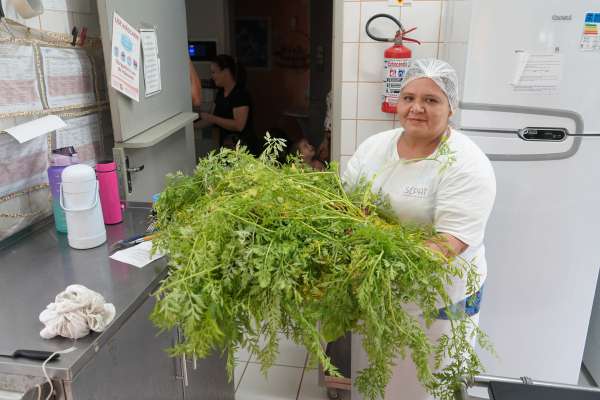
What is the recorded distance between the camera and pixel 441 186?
4.36ft

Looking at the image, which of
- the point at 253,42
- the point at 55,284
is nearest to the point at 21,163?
the point at 55,284

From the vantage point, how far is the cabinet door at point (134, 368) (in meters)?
1.05

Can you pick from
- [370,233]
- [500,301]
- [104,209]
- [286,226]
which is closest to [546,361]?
[500,301]

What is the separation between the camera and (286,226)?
1.02 metres

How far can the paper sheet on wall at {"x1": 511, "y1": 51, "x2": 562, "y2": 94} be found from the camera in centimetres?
168

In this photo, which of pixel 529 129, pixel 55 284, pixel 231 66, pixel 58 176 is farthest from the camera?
pixel 231 66

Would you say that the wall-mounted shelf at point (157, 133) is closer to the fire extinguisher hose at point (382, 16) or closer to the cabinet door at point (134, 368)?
the cabinet door at point (134, 368)

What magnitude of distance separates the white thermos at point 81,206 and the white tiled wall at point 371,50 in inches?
49.4

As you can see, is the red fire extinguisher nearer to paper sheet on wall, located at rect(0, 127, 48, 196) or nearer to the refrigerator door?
the refrigerator door

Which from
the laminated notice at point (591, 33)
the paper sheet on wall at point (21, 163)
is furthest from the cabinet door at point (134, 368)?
the laminated notice at point (591, 33)

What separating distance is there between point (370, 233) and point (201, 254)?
0.36 m

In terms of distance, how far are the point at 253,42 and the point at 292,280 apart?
207 inches

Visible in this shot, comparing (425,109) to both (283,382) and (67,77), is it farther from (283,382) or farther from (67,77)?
(283,382)

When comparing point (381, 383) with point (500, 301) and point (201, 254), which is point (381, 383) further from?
point (500, 301)
